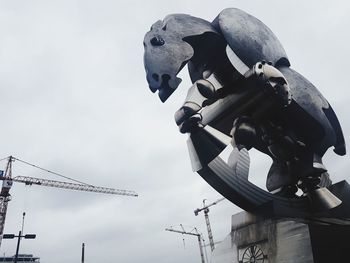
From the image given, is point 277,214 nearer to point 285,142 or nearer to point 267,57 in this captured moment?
point 285,142

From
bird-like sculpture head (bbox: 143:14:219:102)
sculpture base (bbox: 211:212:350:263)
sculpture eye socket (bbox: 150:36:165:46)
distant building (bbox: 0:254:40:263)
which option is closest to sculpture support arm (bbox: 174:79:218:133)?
bird-like sculpture head (bbox: 143:14:219:102)

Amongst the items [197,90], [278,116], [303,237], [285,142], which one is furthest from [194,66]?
[303,237]

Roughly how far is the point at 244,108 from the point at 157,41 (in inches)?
75.9

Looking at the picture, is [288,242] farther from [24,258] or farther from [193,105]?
[24,258]

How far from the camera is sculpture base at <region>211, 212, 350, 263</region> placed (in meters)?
4.90

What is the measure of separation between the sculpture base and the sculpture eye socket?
317 cm

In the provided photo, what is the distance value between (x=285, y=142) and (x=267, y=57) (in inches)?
61.5

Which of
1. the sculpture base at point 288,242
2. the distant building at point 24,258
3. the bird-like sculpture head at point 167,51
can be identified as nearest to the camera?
the sculpture base at point 288,242

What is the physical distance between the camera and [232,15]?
610 centimetres

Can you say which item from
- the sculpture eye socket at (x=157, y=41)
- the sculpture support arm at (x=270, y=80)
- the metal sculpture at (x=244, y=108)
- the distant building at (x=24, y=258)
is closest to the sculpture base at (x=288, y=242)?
the metal sculpture at (x=244, y=108)

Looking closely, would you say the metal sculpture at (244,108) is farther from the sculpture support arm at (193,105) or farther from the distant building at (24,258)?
the distant building at (24,258)

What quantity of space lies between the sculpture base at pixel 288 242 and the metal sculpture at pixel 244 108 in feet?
1.07

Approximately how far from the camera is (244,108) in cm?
612

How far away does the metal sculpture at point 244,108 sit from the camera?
5.36 metres
